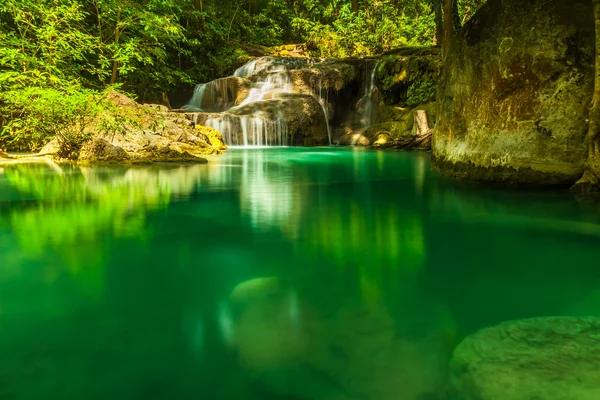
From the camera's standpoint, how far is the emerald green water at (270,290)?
1.28m

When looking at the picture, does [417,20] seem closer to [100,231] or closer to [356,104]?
[356,104]

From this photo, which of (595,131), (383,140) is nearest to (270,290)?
(595,131)

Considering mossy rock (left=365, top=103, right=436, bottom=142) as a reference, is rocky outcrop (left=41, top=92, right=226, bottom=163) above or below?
below

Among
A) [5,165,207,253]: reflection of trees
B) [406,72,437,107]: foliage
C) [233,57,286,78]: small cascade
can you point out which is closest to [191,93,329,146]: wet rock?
[233,57,286,78]: small cascade

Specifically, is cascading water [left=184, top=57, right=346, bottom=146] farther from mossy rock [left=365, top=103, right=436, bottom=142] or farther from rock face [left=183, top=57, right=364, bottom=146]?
mossy rock [left=365, top=103, right=436, bottom=142]

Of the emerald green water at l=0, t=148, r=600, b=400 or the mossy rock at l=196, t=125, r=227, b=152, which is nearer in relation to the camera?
the emerald green water at l=0, t=148, r=600, b=400

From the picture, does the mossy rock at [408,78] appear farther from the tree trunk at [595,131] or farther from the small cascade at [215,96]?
the tree trunk at [595,131]

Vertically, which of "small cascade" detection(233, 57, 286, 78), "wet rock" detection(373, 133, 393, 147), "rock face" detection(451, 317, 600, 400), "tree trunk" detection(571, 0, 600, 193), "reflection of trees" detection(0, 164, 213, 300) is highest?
"small cascade" detection(233, 57, 286, 78)

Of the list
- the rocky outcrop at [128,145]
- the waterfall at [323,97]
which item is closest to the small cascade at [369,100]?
the waterfall at [323,97]

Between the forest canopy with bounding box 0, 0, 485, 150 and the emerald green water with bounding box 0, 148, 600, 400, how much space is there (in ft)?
9.89

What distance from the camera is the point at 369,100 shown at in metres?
18.6

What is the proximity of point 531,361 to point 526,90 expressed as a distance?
428 cm

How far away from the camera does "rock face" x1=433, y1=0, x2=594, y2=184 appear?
447 centimetres

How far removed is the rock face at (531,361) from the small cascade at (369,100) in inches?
676
